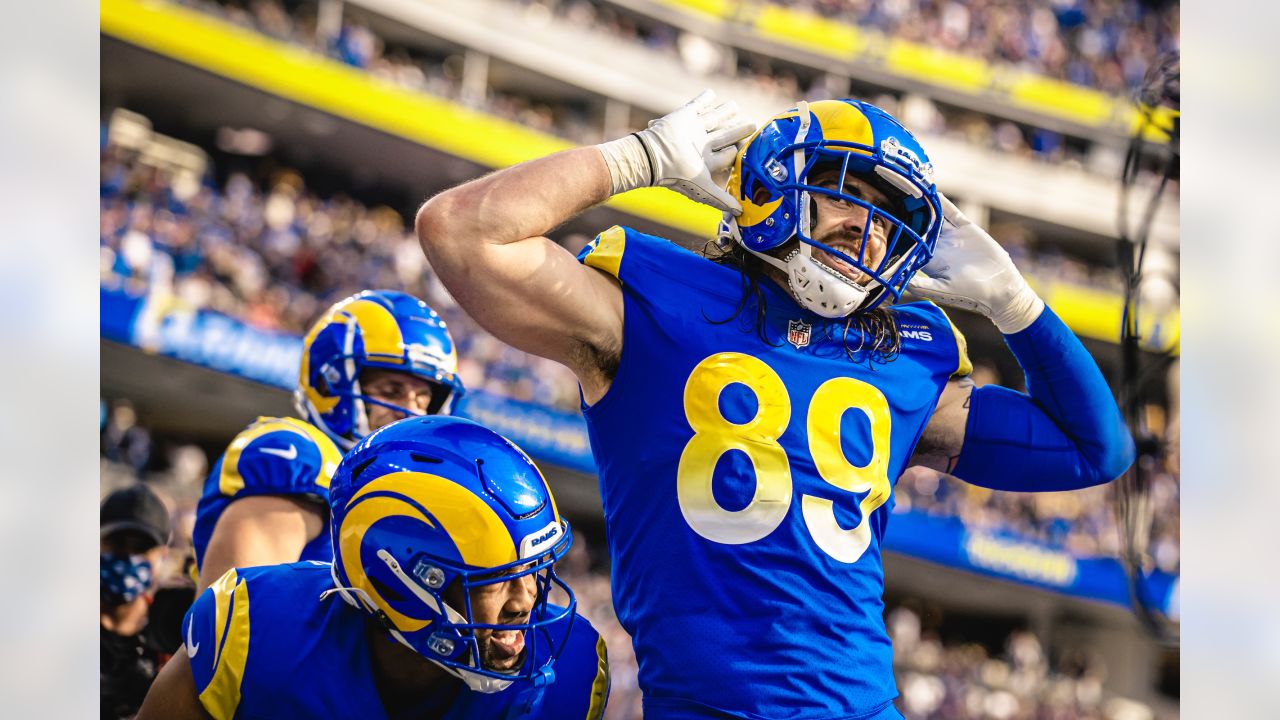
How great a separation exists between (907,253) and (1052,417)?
1.62 feet

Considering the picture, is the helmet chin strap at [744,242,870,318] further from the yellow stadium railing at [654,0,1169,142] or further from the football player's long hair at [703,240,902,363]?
the yellow stadium railing at [654,0,1169,142]

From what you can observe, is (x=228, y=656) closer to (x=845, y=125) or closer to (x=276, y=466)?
(x=276, y=466)

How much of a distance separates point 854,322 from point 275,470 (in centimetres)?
130

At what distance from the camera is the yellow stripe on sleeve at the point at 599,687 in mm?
2166

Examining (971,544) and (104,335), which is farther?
(971,544)

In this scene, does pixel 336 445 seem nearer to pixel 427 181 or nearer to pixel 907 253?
pixel 907 253

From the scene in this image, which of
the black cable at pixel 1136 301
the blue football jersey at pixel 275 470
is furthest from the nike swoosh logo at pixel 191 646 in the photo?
the black cable at pixel 1136 301

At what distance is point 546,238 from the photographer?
2018 millimetres

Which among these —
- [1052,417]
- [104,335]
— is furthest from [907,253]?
[104,335]

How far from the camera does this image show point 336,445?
3064 millimetres

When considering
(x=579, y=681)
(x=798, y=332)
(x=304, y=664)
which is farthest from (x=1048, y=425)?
(x=304, y=664)

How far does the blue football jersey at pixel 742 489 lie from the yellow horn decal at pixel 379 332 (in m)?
1.04
